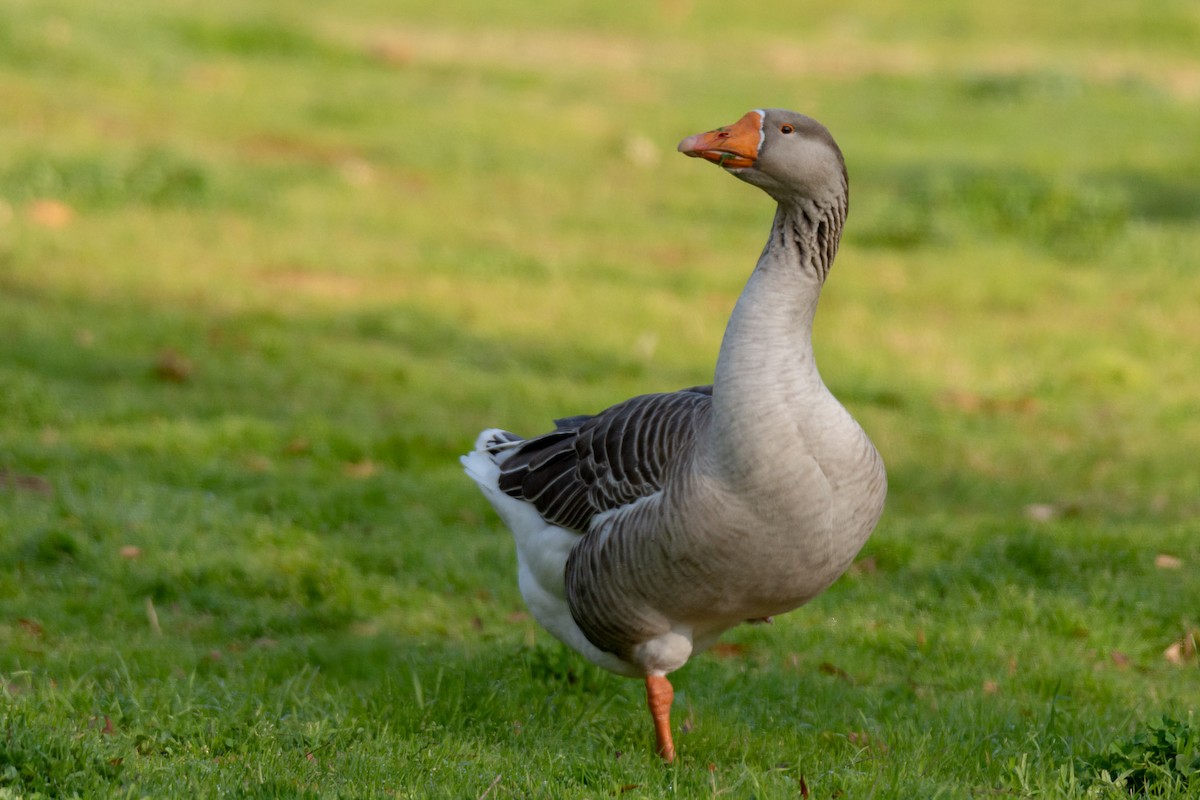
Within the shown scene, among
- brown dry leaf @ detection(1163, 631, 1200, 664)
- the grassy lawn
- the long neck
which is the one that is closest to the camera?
the long neck

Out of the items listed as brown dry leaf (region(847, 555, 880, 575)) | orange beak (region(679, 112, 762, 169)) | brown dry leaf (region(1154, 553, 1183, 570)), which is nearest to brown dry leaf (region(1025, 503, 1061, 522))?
brown dry leaf (region(1154, 553, 1183, 570))

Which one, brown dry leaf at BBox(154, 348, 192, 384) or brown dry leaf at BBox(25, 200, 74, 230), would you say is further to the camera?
brown dry leaf at BBox(25, 200, 74, 230)

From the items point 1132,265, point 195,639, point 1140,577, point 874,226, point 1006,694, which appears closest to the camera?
point 1006,694

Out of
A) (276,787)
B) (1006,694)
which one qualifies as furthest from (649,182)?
(276,787)

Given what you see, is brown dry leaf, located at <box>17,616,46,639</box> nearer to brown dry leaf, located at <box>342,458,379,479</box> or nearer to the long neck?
brown dry leaf, located at <box>342,458,379,479</box>

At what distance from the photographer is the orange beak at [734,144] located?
4.67 metres

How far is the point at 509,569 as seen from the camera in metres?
7.42

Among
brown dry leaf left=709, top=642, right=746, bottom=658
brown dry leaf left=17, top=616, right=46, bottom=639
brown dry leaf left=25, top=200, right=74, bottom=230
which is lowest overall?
brown dry leaf left=17, top=616, right=46, bottom=639

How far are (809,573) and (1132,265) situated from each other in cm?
1106

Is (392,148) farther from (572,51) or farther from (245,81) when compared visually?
(572,51)

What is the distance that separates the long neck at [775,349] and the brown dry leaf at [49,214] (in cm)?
1054

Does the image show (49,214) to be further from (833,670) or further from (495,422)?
(833,670)

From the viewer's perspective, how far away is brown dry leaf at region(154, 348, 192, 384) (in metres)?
10.0

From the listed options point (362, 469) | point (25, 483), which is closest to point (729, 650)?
point (362, 469)
